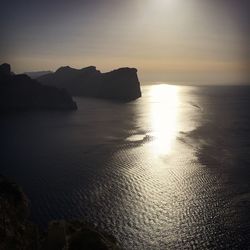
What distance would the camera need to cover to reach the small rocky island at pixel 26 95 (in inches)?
6767

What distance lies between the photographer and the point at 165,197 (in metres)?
62.1

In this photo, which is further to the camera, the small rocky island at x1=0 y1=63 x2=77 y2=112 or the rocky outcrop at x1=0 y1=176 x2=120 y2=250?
the small rocky island at x1=0 y1=63 x2=77 y2=112

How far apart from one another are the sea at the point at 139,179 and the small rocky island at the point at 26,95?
45.3m

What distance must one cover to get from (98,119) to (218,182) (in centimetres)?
9748

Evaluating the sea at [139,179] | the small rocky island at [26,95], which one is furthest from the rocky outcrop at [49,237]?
the small rocky island at [26,95]

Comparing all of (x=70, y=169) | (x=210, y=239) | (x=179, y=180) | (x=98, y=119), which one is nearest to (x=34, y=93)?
(x=98, y=119)

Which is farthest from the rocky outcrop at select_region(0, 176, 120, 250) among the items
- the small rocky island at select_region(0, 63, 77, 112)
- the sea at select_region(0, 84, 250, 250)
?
the small rocky island at select_region(0, 63, 77, 112)

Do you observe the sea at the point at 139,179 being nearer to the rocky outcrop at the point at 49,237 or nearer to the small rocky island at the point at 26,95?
the rocky outcrop at the point at 49,237

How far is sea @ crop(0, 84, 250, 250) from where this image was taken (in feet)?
162

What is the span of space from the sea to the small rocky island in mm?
45338

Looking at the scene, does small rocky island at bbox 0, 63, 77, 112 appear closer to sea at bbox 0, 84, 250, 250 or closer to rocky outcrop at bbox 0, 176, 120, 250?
sea at bbox 0, 84, 250, 250

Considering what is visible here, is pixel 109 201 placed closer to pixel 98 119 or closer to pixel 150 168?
pixel 150 168

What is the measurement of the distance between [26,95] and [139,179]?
12927 centimetres

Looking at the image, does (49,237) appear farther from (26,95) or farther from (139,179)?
(26,95)
